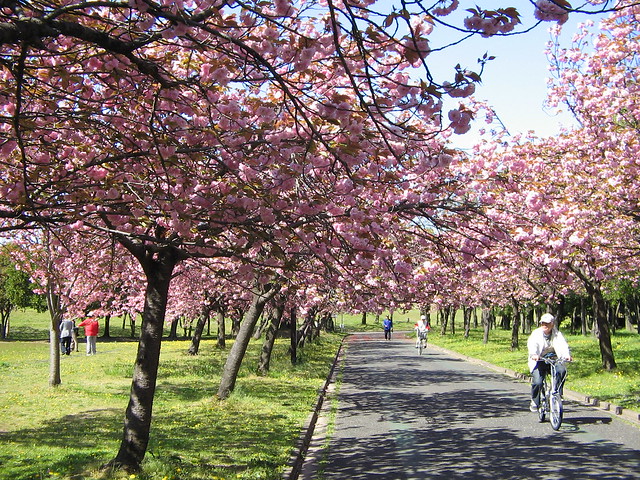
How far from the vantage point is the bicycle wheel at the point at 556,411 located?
36.1 feet

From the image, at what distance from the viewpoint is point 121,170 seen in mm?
6703

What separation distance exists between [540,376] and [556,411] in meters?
0.74

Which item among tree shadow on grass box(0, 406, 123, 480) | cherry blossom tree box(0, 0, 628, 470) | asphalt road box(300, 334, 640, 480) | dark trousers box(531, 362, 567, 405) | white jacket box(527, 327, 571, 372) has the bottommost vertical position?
tree shadow on grass box(0, 406, 123, 480)

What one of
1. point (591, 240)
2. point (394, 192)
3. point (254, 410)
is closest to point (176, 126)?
point (394, 192)

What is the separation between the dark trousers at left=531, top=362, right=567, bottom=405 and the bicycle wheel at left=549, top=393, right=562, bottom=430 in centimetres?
17

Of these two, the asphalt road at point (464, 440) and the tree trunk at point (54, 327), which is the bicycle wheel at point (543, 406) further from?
the tree trunk at point (54, 327)

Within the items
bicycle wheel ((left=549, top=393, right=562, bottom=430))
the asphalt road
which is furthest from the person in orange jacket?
bicycle wheel ((left=549, top=393, right=562, bottom=430))

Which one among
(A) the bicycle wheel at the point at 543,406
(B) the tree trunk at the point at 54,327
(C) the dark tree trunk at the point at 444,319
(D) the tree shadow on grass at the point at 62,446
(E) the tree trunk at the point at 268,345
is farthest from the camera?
(C) the dark tree trunk at the point at 444,319

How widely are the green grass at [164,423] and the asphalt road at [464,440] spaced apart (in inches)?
34.8

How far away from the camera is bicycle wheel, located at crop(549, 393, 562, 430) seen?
11.0 m

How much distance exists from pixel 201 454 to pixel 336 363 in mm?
19945

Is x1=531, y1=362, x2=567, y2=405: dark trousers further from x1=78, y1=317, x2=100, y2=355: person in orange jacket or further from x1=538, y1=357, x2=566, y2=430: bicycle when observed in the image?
x1=78, y1=317, x2=100, y2=355: person in orange jacket

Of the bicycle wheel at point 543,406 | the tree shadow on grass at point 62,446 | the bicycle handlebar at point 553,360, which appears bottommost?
the tree shadow on grass at point 62,446

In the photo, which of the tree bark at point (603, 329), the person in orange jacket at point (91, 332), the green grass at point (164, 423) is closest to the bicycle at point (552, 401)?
the green grass at point (164, 423)
